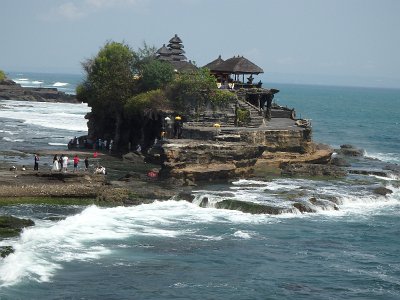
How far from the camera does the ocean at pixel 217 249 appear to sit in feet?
88.0

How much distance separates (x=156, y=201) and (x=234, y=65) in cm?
2613

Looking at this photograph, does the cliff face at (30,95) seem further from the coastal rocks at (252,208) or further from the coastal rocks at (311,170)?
the coastal rocks at (252,208)

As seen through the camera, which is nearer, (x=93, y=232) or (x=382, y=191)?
(x=93, y=232)

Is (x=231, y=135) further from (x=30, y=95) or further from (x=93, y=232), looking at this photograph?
(x=30, y=95)

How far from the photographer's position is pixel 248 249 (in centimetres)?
3262

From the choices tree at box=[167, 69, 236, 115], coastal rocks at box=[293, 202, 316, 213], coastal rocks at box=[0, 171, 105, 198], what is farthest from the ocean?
tree at box=[167, 69, 236, 115]

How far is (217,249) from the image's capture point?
32.2 meters

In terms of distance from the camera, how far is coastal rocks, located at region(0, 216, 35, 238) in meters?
31.8

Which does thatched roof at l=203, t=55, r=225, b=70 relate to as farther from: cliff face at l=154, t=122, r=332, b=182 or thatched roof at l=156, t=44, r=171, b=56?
cliff face at l=154, t=122, r=332, b=182

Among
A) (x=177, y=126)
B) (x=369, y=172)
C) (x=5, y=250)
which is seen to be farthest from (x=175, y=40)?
(x=5, y=250)

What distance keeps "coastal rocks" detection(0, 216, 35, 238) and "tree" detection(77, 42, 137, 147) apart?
29.6 metres

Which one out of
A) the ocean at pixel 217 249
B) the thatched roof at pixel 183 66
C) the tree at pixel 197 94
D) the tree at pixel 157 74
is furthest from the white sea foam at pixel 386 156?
the tree at pixel 157 74

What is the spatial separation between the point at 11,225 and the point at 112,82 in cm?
3153

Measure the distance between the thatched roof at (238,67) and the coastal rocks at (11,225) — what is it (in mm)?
33477
